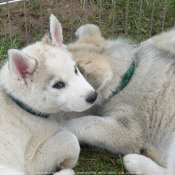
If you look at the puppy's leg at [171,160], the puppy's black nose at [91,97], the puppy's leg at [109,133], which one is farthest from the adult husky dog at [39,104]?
the puppy's leg at [171,160]

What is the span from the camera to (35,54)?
12.4 ft

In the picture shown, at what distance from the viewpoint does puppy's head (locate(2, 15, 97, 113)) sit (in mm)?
3676

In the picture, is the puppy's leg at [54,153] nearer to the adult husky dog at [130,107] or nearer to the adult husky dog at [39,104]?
the adult husky dog at [39,104]

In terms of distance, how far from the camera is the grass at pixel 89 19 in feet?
18.8

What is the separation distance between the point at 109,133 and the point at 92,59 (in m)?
0.68

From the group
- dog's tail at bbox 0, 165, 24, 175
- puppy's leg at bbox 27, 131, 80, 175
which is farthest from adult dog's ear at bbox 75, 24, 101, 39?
dog's tail at bbox 0, 165, 24, 175

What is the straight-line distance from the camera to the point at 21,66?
11.8 feet

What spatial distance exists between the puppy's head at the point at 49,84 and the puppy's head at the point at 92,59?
29 cm

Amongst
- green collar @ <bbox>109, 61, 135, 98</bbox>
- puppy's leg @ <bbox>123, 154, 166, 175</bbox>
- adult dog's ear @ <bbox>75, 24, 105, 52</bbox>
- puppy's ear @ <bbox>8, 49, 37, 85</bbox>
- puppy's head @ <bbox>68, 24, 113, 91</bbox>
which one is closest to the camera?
puppy's ear @ <bbox>8, 49, 37, 85</bbox>

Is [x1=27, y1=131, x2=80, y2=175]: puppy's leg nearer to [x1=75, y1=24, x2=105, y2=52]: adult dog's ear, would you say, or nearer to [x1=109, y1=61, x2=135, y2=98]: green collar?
[x1=109, y1=61, x2=135, y2=98]: green collar

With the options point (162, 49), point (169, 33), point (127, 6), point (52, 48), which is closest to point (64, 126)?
point (52, 48)

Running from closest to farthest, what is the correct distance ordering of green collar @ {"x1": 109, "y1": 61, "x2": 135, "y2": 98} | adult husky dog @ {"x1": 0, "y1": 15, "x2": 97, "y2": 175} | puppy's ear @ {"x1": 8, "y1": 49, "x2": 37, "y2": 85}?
puppy's ear @ {"x1": 8, "y1": 49, "x2": 37, "y2": 85}, adult husky dog @ {"x1": 0, "y1": 15, "x2": 97, "y2": 175}, green collar @ {"x1": 109, "y1": 61, "x2": 135, "y2": 98}

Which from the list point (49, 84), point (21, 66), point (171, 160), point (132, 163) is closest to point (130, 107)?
point (132, 163)

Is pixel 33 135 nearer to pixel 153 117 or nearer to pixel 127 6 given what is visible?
pixel 153 117
